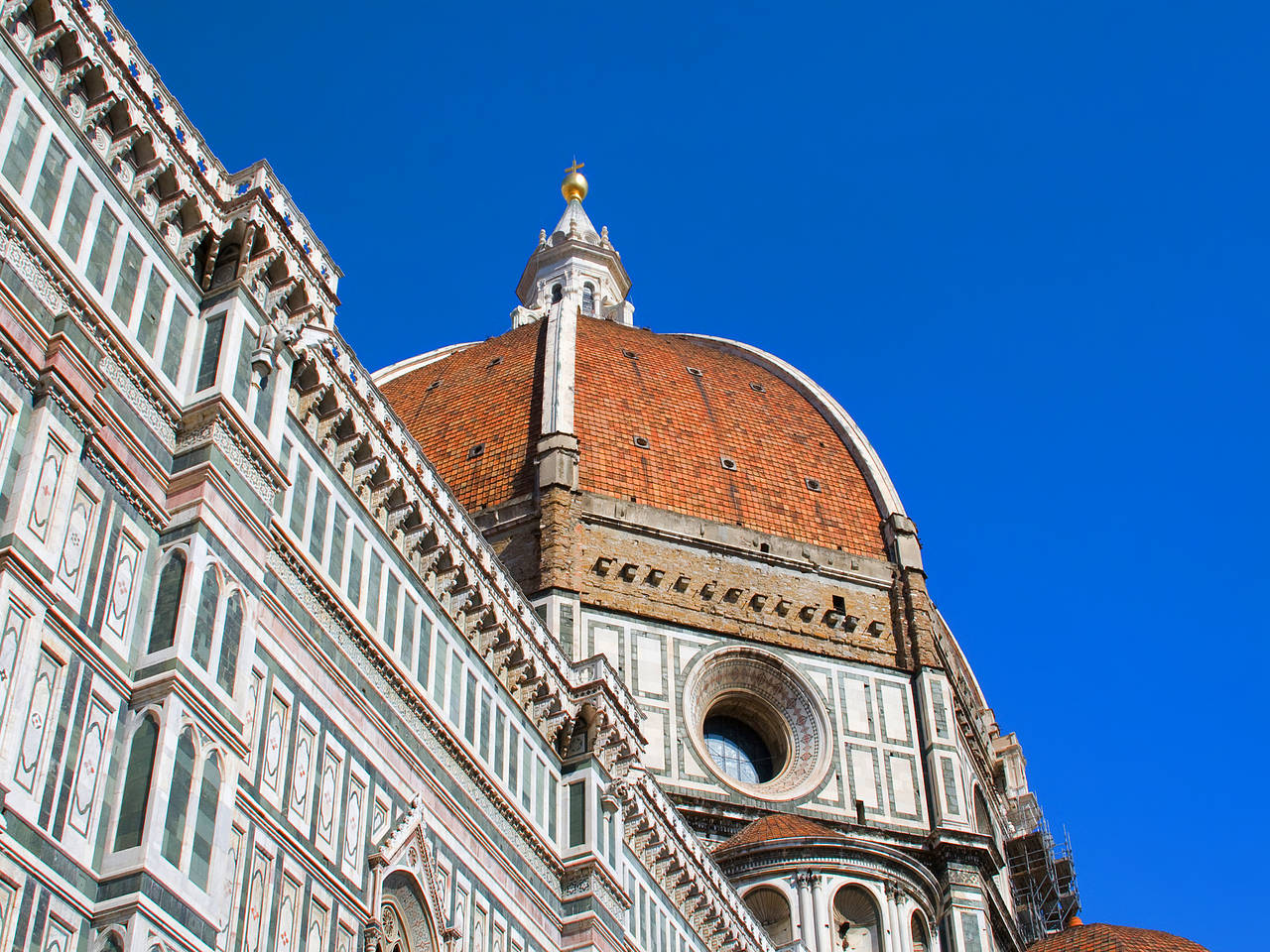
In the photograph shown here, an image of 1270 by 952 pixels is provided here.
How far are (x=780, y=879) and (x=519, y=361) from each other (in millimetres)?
18641

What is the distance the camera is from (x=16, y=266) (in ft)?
45.5

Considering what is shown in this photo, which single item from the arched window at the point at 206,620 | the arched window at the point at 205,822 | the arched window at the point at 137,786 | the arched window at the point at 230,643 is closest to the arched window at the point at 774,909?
the arched window at the point at 230,643

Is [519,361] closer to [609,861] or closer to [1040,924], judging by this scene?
[1040,924]

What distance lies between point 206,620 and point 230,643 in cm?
42

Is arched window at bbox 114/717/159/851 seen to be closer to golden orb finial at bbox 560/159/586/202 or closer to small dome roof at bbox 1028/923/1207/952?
small dome roof at bbox 1028/923/1207/952

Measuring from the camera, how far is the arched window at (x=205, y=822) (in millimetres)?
13516

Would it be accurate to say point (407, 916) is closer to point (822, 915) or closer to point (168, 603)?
point (168, 603)

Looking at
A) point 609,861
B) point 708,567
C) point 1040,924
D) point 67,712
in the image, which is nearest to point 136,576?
point 67,712

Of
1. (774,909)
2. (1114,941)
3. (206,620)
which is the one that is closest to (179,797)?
(206,620)

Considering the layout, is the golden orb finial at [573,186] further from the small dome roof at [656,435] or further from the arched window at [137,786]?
the arched window at [137,786]

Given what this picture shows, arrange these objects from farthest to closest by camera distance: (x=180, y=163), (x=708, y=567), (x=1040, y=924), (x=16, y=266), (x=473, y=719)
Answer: (x=1040, y=924) < (x=708, y=567) < (x=473, y=719) < (x=180, y=163) < (x=16, y=266)

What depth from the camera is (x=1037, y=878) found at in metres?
46.9

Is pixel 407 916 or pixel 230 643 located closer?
pixel 230 643

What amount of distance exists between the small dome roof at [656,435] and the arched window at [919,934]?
1096cm
